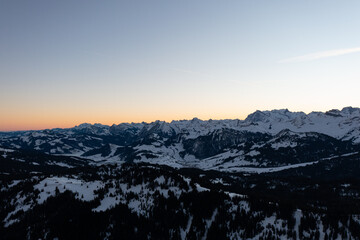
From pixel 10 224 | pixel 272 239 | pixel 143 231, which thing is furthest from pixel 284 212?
pixel 10 224

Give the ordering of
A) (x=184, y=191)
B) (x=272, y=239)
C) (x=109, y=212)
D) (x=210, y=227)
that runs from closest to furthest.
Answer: (x=272, y=239) < (x=210, y=227) < (x=109, y=212) < (x=184, y=191)

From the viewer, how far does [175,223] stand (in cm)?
12494

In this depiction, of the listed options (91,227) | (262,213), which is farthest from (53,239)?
(262,213)

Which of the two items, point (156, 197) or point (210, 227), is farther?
A: point (156, 197)

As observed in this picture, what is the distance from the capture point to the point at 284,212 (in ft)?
366

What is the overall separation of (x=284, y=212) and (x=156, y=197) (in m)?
68.5

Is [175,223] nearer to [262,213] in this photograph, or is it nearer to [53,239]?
[262,213]

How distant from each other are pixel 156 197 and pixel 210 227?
43131 mm

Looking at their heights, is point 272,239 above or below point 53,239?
above

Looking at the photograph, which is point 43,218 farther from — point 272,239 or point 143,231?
point 272,239

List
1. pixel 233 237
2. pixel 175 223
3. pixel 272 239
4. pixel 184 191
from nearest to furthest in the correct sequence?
pixel 272 239 < pixel 233 237 < pixel 175 223 < pixel 184 191

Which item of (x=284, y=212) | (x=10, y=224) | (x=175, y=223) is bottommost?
(x=10, y=224)

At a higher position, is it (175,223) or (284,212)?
(284,212)

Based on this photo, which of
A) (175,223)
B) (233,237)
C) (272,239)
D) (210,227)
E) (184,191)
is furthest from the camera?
(184,191)
